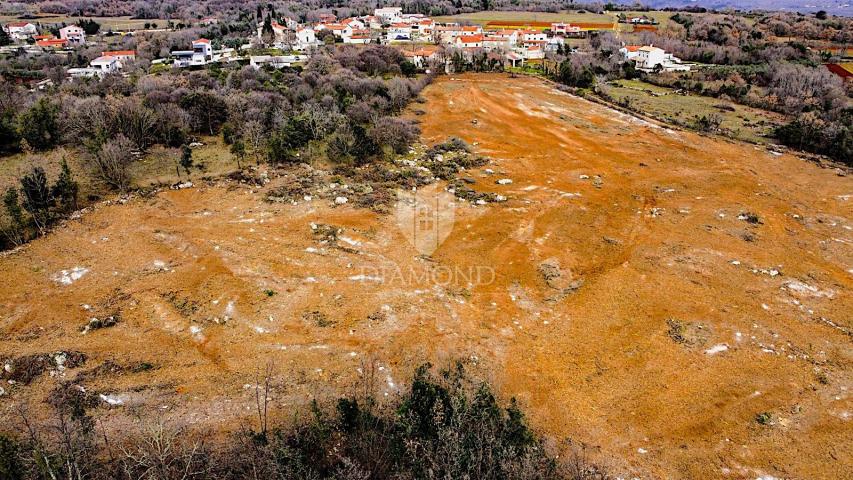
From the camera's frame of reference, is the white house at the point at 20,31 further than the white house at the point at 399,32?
Yes

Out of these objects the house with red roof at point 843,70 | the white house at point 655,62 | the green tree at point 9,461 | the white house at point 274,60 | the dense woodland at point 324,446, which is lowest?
the dense woodland at point 324,446

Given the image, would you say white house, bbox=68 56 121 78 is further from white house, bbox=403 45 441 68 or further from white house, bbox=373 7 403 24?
white house, bbox=373 7 403 24

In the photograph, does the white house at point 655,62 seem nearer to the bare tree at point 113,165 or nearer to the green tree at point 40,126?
the bare tree at point 113,165

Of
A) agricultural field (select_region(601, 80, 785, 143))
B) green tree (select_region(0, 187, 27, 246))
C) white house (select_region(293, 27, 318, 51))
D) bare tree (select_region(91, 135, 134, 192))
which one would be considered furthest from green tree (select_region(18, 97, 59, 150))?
white house (select_region(293, 27, 318, 51))

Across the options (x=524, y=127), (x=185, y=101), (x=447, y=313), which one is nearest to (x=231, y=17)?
(x=185, y=101)

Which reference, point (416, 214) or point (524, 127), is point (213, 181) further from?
point (524, 127)

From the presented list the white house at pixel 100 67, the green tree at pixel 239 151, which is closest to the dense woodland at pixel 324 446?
the green tree at pixel 239 151
